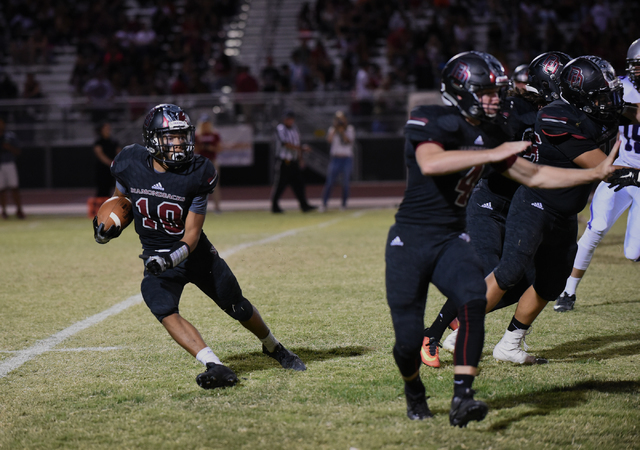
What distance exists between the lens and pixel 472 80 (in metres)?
3.41

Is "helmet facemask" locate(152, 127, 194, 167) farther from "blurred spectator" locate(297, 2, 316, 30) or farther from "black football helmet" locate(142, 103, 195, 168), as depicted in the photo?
"blurred spectator" locate(297, 2, 316, 30)

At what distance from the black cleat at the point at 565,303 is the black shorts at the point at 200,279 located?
9.76ft

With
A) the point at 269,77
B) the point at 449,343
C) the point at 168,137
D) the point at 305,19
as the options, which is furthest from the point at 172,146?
the point at 305,19

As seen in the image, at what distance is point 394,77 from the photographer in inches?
809

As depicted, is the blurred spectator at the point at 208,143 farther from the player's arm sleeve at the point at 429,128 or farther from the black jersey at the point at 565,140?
the player's arm sleeve at the point at 429,128

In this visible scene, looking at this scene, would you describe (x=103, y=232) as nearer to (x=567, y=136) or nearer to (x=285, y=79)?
(x=567, y=136)

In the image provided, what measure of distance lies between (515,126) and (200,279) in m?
2.25

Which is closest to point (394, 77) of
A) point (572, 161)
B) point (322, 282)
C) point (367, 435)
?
point (322, 282)

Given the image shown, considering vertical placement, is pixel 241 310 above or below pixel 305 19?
below

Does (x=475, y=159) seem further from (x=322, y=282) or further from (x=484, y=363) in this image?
(x=322, y=282)

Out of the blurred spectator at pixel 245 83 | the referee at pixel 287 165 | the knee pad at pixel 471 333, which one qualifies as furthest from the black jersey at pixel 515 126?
the blurred spectator at pixel 245 83

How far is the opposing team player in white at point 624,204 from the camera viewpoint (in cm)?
530

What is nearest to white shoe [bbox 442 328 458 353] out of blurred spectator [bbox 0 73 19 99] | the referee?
the referee

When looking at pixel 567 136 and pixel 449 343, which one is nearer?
pixel 567 136
